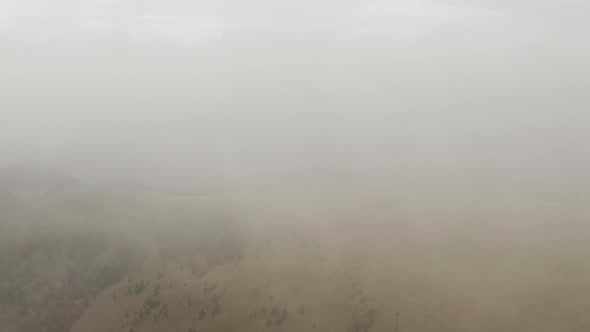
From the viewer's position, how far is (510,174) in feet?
538

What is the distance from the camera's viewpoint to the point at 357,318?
55.6 metres

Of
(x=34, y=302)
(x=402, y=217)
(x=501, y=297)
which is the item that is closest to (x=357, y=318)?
(x=501, y=297)

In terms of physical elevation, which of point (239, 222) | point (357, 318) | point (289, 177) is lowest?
point (289, 177)

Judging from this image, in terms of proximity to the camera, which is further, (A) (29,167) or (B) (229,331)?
(A) (29,167)

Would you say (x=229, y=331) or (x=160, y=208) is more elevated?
(x=229, y=331)

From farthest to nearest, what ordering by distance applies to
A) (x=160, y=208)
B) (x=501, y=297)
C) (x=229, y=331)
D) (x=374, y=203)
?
(x=160, y=208) < (x=374, y=203) < (x=229, y=331) < (x=501, y=297)

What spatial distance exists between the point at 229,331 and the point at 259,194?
6632 cm

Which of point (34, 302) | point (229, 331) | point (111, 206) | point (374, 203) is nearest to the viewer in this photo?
point (229, 331)

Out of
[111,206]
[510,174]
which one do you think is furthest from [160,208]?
[510,174]

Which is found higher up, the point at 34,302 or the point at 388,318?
the point at 388,318

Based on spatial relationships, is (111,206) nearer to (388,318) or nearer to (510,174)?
(388,318)

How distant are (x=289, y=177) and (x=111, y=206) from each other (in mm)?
59168

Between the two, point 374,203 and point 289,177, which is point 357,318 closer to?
point 374,203

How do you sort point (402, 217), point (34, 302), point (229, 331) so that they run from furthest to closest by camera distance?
point (34, 302)
point (402, 217)
point (229, 331)
